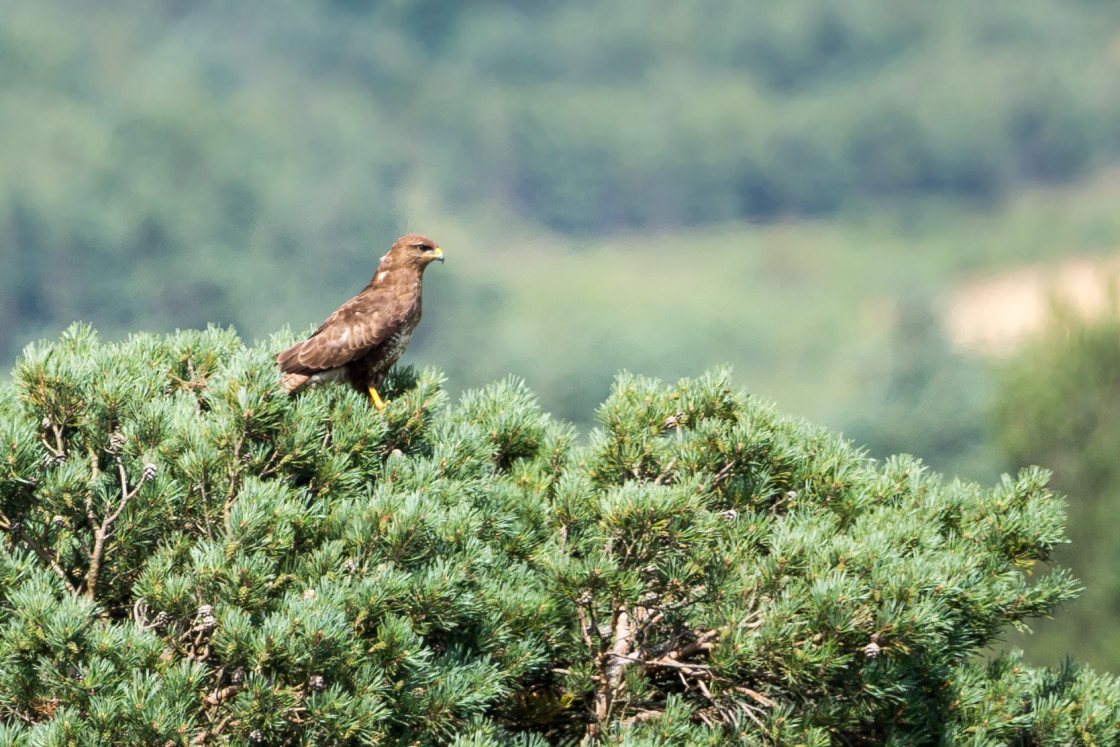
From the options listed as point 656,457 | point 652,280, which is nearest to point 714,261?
point 652,280

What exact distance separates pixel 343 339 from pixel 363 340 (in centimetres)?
13

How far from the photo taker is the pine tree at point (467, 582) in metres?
4.46

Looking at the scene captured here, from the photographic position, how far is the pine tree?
4.46 m

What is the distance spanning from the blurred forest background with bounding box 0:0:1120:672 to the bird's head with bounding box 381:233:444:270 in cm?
2469

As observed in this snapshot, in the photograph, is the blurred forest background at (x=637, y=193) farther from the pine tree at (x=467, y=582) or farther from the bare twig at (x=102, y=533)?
the bare twig at (x=102, y=533)

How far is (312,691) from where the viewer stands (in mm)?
4484

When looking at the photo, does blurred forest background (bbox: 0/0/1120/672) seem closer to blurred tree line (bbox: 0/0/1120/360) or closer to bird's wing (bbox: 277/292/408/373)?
blurred tree line (bbox: 0/0/1120/360)

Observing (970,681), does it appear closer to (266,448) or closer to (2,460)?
(266,448)

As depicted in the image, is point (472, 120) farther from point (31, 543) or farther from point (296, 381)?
point (31, 543)

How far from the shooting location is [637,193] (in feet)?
309

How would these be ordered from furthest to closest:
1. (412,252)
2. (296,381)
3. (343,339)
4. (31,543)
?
(412,252), (343,339), (296,381), (31,543)

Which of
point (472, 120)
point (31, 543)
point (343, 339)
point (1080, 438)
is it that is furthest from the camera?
point (472, 120)

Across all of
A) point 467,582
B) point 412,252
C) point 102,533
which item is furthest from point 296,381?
point 467,582

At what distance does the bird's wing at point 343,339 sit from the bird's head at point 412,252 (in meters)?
0.62
